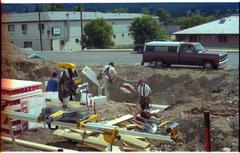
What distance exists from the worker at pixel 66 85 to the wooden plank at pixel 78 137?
69.0 inches

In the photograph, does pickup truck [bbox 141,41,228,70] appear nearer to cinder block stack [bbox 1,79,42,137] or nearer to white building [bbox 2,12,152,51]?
white building [bbox 2,12,152,51]

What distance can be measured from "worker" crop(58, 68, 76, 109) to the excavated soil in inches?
35.1

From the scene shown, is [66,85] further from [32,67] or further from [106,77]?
[32,67]

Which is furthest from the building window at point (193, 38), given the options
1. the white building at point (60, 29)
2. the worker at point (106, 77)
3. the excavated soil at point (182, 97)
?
the worker at point (106, 77)

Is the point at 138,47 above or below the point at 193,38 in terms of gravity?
below

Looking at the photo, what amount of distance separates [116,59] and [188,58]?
6.93 meters

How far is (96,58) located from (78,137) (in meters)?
17.0

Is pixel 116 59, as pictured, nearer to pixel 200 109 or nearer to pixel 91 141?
pixel 200 109

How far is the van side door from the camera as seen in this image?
64.8 ft

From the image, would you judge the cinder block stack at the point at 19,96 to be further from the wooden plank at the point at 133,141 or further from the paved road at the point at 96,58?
the paved road at the point at 96,58

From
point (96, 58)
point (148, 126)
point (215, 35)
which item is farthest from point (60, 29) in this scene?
point (148, 126)

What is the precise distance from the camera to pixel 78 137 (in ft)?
27.3

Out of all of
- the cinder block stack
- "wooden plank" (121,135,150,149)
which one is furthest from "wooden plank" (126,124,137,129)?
the cinder block stack

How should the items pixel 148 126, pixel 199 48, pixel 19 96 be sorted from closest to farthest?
1. pixel 19 96
2. pixel 148 126
3. pixel 199 48
